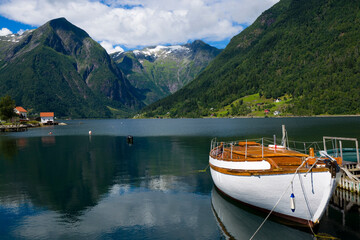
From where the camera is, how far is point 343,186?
31.4 metres

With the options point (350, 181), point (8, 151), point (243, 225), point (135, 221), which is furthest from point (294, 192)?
point (8, 151)

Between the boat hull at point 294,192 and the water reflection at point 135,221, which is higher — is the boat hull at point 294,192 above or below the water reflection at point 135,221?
above

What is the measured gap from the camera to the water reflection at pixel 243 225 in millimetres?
20828

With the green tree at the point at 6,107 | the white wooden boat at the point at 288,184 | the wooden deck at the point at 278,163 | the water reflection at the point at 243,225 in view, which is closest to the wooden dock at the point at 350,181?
the wooden deck at the point at 278,163

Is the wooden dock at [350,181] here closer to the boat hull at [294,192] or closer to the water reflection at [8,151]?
the boat hull at [294,192]

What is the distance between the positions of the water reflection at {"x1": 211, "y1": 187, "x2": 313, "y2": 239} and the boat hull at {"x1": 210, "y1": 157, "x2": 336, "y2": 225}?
1051 mm

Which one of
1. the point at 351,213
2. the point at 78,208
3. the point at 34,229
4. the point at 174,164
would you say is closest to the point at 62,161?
the point at 174,164

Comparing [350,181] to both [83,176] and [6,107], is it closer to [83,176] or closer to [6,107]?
[83,176]

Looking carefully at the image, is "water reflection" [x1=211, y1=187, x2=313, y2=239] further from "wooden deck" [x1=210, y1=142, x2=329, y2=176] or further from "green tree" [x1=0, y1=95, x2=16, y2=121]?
"green tree" [x1=0, y1=95, x2=16, y2=121]

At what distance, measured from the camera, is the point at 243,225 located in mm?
22984

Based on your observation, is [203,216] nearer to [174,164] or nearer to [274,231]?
[274,231]

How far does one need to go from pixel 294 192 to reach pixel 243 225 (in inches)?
220

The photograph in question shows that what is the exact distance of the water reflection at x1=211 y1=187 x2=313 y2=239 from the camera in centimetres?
2083

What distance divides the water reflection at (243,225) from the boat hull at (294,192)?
105 cm
